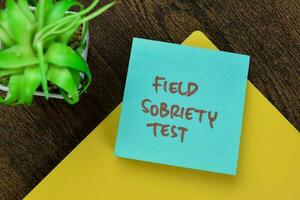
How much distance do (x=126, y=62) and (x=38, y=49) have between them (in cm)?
20

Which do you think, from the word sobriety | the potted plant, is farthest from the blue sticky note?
the potted plant

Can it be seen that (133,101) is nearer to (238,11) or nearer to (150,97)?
(150,97)

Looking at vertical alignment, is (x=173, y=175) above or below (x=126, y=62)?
below

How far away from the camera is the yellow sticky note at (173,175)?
0.60 m

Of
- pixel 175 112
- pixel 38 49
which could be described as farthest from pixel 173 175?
pixel 38 49

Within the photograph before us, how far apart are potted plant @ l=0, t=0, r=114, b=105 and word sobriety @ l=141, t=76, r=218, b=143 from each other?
0.15m

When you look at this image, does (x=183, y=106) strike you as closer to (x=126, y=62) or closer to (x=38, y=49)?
(x=126, y=62)

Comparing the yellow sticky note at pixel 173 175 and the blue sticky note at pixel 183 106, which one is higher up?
the blue sticky note at pixel 183 106

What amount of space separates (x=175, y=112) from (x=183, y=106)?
1 centimetres

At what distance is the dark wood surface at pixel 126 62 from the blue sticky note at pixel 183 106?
0.09ft

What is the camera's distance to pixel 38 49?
1.45ft

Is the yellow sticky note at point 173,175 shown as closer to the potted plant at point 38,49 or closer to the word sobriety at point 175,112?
the word sobriety at point 175,112

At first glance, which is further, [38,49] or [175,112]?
[175,112]

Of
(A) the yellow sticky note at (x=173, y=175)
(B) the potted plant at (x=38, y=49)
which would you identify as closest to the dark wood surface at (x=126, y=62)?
(A) the yellow sticky note at (x=173, y=175)
